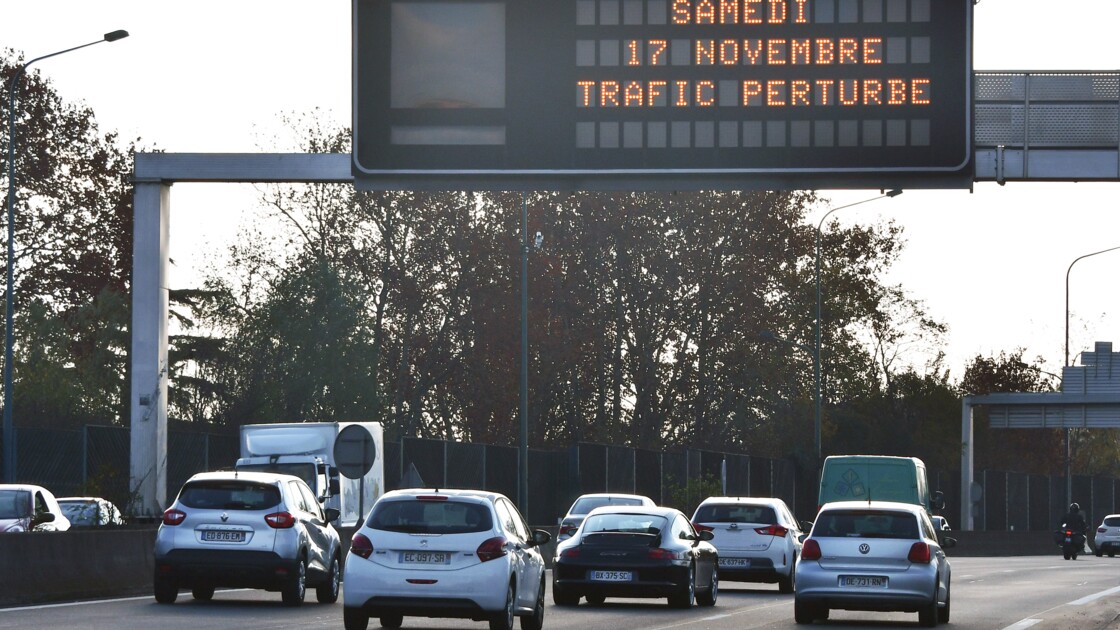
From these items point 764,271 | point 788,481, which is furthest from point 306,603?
point 764,271

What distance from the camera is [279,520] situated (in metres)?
23.6

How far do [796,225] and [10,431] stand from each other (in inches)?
1385

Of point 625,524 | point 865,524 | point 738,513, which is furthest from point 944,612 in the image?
point 738,513

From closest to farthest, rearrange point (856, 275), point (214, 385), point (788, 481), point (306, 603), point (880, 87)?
point (880, 87) → point (306, 603) → point (788, 481) → point (214, 385) → point (856, 275)

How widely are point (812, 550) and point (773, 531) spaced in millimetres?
8192

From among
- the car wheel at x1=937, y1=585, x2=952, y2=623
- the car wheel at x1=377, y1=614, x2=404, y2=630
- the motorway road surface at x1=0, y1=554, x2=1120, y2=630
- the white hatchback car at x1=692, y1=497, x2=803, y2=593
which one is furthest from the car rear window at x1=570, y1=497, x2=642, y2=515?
the car wheel at x1=377, y1=614, x2=404, y2=630

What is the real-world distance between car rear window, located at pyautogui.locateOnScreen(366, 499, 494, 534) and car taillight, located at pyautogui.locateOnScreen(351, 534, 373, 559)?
0.16 m

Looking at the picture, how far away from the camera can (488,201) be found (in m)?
65.4

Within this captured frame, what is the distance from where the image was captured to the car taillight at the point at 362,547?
64.3ft

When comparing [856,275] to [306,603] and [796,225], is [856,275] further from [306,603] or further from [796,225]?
[306,603]

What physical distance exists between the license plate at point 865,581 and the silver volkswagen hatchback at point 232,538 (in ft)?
21.1

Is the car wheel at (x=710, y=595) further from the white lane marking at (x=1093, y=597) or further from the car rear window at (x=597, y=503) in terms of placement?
the car rear window at (x=597, y=503)

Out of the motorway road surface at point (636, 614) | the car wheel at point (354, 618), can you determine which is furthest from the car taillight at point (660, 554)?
the car wheel at point (354, 618)

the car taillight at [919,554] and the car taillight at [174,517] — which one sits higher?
the car taillight at [174,517]
